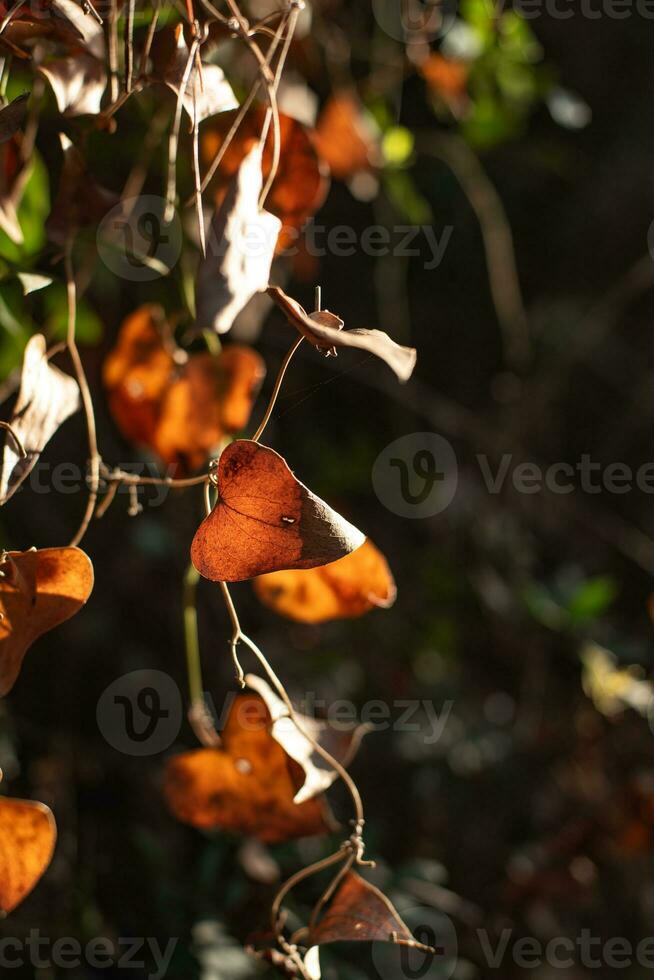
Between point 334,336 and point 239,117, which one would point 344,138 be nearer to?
point 239,117

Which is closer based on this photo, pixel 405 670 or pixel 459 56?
pixel 459 56

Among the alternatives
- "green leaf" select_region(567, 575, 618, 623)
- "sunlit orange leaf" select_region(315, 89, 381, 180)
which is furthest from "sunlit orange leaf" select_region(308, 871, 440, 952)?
"sunlit orange leaf" select_region(315, 89, 381, 180)

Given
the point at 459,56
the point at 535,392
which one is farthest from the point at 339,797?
the point at 459,56

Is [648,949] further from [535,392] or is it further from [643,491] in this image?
[535,392]

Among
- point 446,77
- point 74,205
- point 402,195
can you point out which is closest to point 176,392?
point 74,205

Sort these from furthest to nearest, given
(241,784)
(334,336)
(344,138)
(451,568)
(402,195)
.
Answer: (451,568)
(402,195)
(344,138)
(241,784)
(334,336)

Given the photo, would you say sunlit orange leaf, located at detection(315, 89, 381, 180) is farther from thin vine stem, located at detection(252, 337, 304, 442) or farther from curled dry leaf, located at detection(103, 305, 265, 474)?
thin vine stem, located at detection(252, 337, 304, 442)
